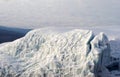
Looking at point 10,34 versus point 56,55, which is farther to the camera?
point 10,34

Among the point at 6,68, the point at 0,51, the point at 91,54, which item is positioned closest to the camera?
the point at 91,54

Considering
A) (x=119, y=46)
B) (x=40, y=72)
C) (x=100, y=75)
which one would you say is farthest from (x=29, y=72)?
(x=119, y=46)

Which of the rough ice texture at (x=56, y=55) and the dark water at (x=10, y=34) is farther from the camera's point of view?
the dark water at (x=10, y=34)

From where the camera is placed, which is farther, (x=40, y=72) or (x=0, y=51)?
(x=0, y=51)

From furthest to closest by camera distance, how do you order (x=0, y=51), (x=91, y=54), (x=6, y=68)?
(x=0, y=51)
(x=6, y=68)
(x=91, y=54)

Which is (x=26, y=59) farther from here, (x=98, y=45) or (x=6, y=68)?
(x=98, y=45)

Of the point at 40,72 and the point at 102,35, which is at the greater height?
the point at 102,35

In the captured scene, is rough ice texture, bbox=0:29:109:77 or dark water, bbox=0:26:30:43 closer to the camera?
rough ice texture, bbox=0:29:109:77
